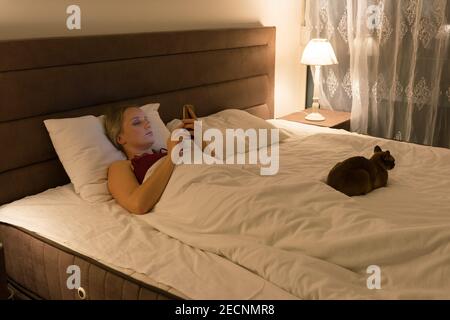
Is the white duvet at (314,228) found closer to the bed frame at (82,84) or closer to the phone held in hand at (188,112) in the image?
the bed frame at (82,84)

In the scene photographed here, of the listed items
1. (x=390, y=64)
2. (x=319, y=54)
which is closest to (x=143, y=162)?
(x=319, y=54)

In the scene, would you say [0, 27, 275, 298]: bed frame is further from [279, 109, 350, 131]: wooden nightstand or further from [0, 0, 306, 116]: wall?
[279, 109, 350, 131]: wooden nightstand

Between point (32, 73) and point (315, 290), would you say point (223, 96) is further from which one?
point (315, 290)

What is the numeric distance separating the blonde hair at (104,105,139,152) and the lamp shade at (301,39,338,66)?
5.57ft

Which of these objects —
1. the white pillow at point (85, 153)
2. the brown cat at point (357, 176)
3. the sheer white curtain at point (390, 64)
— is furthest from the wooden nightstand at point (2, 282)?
the sheer white curtain at point (390, 64)

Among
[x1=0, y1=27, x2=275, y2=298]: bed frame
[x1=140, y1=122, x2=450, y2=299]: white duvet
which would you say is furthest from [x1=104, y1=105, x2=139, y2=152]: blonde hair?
[x1=140, y1=122, x2=450, y2=299]: white duvet

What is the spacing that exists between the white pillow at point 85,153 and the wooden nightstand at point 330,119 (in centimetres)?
168

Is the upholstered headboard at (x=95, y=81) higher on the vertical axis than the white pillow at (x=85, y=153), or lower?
higher

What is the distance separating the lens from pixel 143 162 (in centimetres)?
204

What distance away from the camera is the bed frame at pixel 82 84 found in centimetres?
196

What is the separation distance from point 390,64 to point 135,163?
7.14 feet

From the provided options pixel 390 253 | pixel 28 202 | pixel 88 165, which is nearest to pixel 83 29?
pixel 88 165

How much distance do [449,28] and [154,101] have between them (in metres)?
1.98

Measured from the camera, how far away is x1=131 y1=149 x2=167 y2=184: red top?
6.56ft
